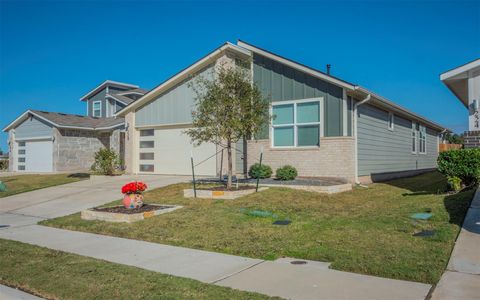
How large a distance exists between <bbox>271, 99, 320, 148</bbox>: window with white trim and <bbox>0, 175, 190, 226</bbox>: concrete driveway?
4.60m

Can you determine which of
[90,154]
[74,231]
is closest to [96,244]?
[74,231]

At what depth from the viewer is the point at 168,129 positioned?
19.0 m

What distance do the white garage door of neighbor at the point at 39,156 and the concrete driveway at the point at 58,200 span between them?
8634 millimetres

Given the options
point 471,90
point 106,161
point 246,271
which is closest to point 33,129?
point 106,161

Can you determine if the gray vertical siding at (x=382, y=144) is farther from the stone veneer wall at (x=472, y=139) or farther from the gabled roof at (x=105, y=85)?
the gabled roof at (x=105, y=85)

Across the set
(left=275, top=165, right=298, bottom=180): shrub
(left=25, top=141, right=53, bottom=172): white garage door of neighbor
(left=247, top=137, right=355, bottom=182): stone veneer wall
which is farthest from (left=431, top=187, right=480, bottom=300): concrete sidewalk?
(left=25, top=141, right=53, bottom=172): white garage door of neighbor

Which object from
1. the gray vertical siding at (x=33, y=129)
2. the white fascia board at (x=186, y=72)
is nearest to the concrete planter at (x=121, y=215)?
the white fascia board at (x=186, y=72)

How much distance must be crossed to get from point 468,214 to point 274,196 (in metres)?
5.02

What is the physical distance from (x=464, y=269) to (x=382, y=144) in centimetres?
1255

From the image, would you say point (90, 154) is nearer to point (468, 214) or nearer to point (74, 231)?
point (74, 231)

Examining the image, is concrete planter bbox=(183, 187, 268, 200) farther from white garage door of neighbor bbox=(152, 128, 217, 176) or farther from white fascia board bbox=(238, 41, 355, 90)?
white garage door of neighbor bbox=(152, 128, 217, 176)

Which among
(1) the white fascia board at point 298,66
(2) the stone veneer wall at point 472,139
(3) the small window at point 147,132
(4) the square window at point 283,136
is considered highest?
Answer: (1) the white fascia board at point 298,66

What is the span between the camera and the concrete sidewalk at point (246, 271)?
4.38 metres

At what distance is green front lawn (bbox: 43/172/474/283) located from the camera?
5.44 m
